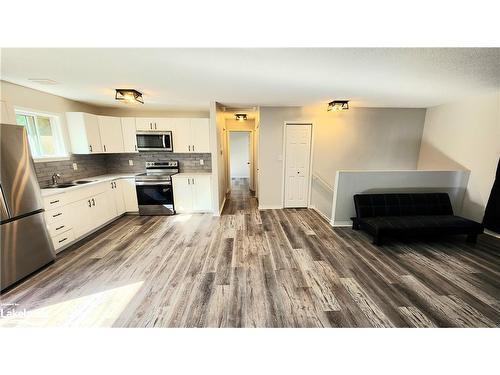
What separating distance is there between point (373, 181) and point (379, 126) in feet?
6.14

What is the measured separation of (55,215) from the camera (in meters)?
2.57

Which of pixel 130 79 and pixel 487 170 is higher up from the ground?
pixel 130 79

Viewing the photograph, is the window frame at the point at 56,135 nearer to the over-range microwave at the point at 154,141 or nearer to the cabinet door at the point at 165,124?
the over-range microwave at the point at 154,141

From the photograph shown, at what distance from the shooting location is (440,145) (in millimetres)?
3984

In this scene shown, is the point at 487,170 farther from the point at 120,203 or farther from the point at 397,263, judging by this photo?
the point at 120,203

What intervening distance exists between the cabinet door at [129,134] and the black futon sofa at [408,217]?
15.2 ft

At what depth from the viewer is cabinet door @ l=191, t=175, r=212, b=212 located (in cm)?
410

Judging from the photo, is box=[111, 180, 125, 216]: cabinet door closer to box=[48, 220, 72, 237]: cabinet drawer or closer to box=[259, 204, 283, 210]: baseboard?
box=[48, 220, 72, 237]: cabinet drawer

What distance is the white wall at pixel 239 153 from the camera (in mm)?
8742

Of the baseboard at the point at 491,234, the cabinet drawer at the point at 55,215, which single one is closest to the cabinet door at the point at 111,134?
the cabinet drawer at the point at 55,215

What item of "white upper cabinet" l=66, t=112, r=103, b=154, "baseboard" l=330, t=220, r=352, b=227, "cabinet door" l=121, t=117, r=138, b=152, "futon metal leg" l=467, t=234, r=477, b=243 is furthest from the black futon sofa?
"white upper cabinet" l=66, t=112, r=103, b=154

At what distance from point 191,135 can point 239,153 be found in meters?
4.84

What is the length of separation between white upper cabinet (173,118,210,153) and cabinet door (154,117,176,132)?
0.35 ft
